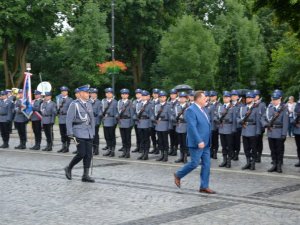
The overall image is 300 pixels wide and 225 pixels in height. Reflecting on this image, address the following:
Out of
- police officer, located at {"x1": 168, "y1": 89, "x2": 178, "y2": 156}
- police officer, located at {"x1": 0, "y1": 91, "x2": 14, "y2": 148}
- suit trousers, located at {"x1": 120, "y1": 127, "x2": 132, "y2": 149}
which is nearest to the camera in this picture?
police officer, located at {"x1": 168, "y1": 89, "x2": 178, "y2": 156}

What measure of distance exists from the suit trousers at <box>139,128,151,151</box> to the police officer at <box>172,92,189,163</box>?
0.88 metres

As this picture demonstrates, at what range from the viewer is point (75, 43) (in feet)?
129

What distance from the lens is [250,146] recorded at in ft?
45.8

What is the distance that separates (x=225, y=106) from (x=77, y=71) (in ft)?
77.9

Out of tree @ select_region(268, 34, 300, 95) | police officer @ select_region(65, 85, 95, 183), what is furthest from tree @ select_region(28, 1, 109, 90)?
police officer @ select_region(65, 85, 95, 183)

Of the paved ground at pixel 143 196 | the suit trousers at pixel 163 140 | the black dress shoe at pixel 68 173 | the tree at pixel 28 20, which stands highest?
the tree at pixel 28 20

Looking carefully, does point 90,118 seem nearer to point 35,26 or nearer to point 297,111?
point 297,111

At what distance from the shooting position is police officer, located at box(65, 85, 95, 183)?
469 inches

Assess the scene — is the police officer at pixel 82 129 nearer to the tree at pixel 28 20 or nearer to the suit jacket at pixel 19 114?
the suit jacket at pixel 19 114

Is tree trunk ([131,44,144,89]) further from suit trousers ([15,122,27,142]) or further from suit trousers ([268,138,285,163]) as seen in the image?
suit trousers ([268,138,285,163])

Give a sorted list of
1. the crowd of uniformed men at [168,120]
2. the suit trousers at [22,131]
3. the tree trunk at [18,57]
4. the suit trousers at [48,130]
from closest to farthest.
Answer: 1. the crowd of uniformed men at [168,120]
2. the suit trousers at [48,130]
3. the suit trousers at [22,131]
4. the tree trunk at [18,57]

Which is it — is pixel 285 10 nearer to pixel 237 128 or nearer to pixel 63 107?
pixel 237 128

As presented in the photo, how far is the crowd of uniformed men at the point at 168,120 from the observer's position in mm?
13367

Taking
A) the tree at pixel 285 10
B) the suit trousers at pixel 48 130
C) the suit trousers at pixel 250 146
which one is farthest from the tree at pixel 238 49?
the suit trousers at pixel 250 146
